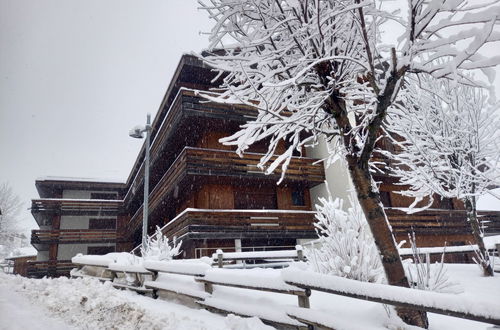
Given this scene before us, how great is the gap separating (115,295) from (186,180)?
9.20 m

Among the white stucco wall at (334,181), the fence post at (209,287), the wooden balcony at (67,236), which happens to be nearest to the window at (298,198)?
the white stucco wall at (334,181)

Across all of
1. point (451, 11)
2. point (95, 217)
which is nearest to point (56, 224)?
point (95, 217)

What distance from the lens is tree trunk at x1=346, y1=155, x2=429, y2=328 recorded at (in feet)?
11.0

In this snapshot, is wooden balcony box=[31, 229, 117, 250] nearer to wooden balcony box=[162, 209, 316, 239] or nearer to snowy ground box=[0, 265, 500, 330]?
wooden balcony box=[162, 209, 316, 239]

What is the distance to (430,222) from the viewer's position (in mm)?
16562

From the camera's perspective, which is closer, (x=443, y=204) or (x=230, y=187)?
(x=230, y=187)

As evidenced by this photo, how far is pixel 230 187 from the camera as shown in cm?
1641

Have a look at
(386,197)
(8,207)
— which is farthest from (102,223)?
(386,197)

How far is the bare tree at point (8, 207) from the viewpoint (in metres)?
34.6

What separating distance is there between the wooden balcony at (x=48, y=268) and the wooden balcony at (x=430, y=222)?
2388 centimetres

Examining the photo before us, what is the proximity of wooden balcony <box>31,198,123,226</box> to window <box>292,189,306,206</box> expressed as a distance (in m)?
18.0

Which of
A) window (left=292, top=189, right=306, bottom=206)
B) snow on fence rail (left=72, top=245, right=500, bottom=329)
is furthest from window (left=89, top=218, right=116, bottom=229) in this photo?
snow on fence rail (left=72, top=245, right=500, bottom=329)

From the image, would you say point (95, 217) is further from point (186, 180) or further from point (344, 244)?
point (344, 244)

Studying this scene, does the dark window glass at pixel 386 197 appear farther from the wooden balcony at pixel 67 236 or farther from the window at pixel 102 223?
the window at pixel 102 223
